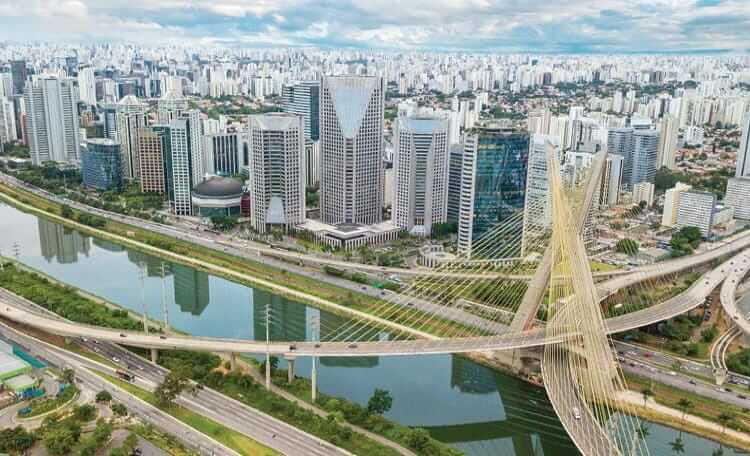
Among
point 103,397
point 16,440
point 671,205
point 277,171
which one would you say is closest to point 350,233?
point 277,171

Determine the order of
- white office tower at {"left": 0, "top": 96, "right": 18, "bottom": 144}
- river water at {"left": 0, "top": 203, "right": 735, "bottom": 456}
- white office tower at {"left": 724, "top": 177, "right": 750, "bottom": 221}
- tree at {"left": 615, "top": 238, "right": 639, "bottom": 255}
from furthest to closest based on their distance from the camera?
white office tower at {"left": 0, "top": 96, "right": 18, "bottom": 144}, white office tower at {"left": 724, "top": 177, "right": 750, "bottom": 221}, tree at {"left": 615, "top": 238, "right": 639, "bottom": 255}, river water at {"left": 0, "top": 203, "right": 735, "bottom": 456}

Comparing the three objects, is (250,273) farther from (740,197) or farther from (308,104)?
(740,197)

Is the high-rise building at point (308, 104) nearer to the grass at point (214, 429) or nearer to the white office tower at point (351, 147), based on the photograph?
the white office tower at point (351, 147)

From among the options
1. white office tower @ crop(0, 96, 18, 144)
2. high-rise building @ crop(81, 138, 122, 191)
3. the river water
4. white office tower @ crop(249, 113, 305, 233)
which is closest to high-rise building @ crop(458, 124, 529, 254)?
the river water

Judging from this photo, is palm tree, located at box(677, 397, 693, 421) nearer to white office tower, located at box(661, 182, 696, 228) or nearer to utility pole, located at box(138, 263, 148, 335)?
utility pole, located at box(138, 263, 148, 335)

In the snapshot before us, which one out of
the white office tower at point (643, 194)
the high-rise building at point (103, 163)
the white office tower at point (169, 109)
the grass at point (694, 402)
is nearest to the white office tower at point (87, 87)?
the white office tower at point (169, 109)

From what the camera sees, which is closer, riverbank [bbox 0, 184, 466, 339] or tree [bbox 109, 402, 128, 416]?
tree [bbox 109, 402, 128, 416]

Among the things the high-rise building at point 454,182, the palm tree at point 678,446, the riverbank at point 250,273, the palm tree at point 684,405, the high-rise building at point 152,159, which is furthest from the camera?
the high-rise building at point 152,159
